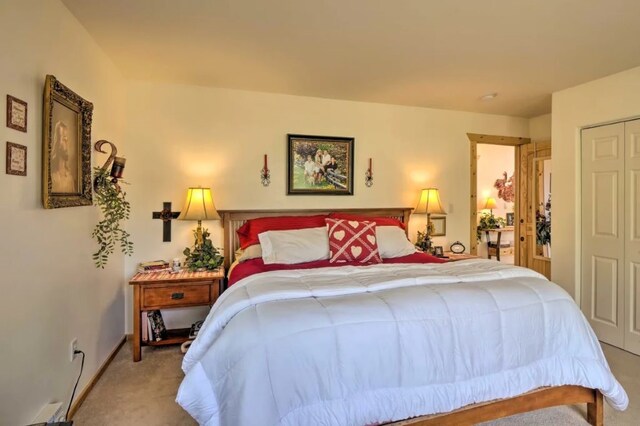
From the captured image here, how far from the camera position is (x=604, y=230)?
3270 mm

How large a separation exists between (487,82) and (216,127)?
266 cm

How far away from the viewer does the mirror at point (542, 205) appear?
4172 millimetres

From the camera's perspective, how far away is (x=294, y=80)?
3256 mm

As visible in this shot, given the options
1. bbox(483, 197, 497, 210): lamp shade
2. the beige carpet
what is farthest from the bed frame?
bbox(483, 197, 497, 210): lamp shade

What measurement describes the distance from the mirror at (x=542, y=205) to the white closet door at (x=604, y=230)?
2.43 ft

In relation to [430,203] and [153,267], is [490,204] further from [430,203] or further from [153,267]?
[153,267]

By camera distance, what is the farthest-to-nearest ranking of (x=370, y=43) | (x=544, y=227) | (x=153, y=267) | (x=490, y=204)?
1. (x=490, y=204)
2. (x=544, y=227)
3. (x=153, y=267)
4. (x=370, y=43)

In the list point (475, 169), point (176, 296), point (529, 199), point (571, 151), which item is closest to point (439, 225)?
point (475, 169)

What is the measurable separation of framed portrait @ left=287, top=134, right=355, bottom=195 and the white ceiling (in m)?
0.54

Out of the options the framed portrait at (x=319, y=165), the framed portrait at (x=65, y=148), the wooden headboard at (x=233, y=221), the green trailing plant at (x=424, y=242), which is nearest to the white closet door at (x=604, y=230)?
the green trailing plant at (x=424, y=242)

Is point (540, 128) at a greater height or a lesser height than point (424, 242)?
greater

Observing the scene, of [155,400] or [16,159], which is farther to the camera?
[155,400]

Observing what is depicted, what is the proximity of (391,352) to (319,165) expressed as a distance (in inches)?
98.0

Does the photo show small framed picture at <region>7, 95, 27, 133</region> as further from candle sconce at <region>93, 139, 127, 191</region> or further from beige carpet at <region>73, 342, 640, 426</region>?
beige carpet at <region>73, 342, 640, 426</region>
